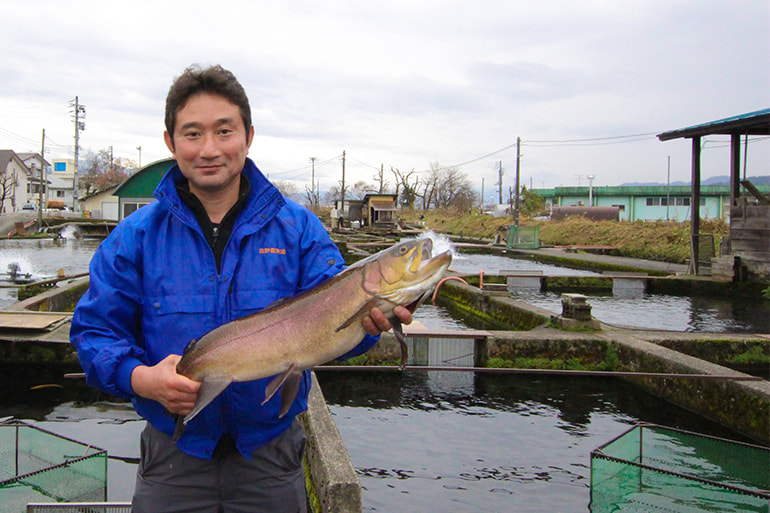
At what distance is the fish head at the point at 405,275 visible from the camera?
2168 mm

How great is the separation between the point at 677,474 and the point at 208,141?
3.87 meters

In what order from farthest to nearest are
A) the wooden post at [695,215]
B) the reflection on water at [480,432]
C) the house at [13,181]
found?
1. the house at [13,181]
2. the wooden post at [695,215]
3. the reflection on water at [480,432]

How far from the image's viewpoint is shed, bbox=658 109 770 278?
16.3 meters

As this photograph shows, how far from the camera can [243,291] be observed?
2354 millimetres

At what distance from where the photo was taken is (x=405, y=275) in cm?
217

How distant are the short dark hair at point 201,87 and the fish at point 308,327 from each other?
2.80 ft

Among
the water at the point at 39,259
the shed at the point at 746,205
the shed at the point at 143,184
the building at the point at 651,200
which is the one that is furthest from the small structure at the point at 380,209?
the shed at the point at 746,205

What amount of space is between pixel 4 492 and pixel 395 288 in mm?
3538

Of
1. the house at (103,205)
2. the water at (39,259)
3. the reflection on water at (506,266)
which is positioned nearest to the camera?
the water at (39,259)

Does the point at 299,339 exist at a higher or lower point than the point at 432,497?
higher

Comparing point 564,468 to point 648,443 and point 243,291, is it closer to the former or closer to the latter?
point 648,443

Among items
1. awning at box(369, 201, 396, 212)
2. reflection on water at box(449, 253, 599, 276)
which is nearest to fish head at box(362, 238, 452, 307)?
reflection on water at box(449, 253, 599, 276)

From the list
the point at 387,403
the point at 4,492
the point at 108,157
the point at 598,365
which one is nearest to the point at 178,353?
the point at 4,492

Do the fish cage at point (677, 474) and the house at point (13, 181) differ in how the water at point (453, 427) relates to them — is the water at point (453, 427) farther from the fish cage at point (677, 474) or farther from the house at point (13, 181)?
the house at point (13, 181)
